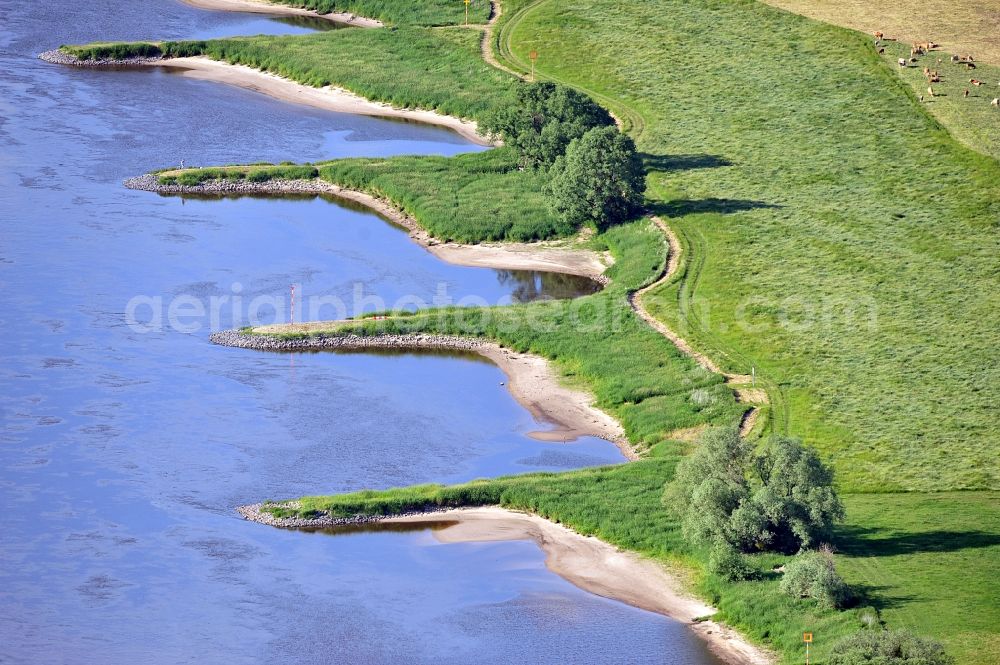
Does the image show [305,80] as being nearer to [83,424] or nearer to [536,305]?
[536,305]

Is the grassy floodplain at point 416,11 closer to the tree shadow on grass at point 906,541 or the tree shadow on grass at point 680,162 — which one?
the tree shadow on grass at point 680,162

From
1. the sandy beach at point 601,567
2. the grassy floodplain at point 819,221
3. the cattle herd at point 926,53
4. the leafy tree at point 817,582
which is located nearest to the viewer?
the leafy tree at point 817,582

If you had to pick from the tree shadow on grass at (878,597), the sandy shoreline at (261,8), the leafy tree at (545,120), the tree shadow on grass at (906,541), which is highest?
the sandy shoreline at (261,8)

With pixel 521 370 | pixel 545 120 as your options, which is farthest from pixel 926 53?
pixel 521 370

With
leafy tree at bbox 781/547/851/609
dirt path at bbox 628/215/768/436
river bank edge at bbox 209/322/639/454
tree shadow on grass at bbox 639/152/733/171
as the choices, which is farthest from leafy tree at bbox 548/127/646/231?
leafy tree at bbox 781/547/851/609

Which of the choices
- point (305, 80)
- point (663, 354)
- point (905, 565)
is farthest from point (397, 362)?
point (305, 80)

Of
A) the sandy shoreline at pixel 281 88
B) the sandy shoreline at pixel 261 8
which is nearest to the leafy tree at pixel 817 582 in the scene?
the sandy shoreline at pixel 281 88
